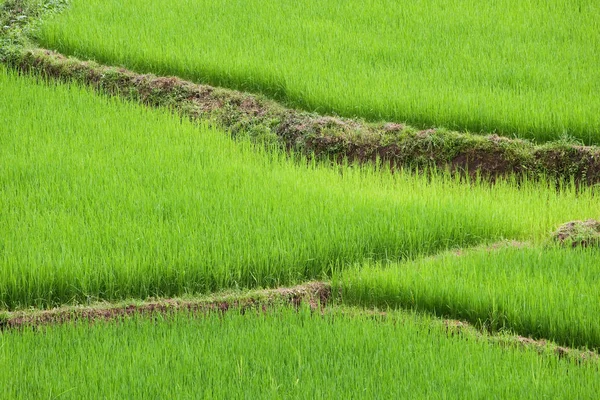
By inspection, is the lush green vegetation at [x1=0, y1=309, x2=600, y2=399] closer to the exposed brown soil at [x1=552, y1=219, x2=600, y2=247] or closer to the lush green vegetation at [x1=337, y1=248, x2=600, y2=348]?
the lush green vegetation at [x1=337, y1=248, x2=600, y2=348]

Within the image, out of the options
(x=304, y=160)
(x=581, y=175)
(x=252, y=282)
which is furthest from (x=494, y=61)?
(x=252, y=282)

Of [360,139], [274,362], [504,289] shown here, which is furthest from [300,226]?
[360,139]

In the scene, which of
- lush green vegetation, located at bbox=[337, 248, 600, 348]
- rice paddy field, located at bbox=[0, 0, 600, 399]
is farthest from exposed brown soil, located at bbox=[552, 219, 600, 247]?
lush green vegetation, located at bbox=[337, 248, 600, 348]

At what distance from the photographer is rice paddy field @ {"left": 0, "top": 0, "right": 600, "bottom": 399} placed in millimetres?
3951

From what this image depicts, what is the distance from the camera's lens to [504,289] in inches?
183

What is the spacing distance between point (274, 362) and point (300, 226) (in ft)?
5.17

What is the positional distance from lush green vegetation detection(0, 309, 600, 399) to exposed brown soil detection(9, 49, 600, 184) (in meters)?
2.54

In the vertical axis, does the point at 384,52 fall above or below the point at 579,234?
above

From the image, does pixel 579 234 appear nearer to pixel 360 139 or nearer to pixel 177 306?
pixel 360 139

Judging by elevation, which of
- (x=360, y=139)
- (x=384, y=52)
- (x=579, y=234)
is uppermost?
(x=384, y=52)

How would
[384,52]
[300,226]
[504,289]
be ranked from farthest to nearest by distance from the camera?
[384,52] → [300,226] → [504,289]

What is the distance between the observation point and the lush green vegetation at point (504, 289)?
14.4 feet

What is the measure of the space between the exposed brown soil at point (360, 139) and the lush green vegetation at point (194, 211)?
0.24 m

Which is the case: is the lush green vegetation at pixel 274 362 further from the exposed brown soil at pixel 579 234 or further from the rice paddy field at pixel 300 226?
the exposed brown soil at pixel 579 234
